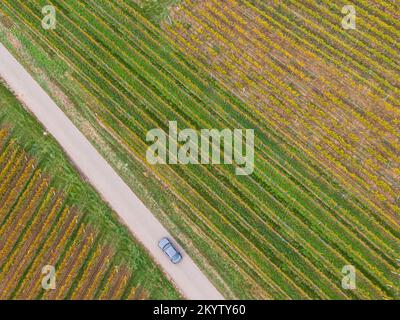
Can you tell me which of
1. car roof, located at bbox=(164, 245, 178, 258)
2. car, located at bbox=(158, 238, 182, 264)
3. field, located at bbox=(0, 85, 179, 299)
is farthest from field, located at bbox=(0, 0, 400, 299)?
field, located at bbox=(0, 85, 179, 299)

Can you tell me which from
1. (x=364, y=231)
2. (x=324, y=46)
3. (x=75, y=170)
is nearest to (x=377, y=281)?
(x=364, y=231)

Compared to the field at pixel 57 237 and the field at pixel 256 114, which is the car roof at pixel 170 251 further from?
the field at pixel 57 237

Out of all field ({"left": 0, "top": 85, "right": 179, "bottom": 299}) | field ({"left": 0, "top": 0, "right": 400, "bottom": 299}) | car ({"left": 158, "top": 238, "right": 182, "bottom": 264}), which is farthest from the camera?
field ({"left": 0, "top": 85, "right": 179, "bottom": 299})

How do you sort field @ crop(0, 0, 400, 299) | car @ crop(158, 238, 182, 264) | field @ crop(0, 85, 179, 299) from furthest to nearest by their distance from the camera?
field @ crop(0, 85, 179, 299)
field @ crop(0, 0, 400, 299)
car @ crop(158, 238, 182, 264)

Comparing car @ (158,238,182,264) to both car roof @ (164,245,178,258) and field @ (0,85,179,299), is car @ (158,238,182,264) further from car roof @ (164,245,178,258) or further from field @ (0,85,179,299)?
field @ (0,85,179,299)

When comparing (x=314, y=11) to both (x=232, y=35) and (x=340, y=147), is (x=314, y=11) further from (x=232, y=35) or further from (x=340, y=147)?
(x=340, y=147)

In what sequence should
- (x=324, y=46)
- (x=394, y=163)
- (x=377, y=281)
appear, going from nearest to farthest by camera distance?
(x=377, y=281), (x=394, y=163), (x=324, y=46)

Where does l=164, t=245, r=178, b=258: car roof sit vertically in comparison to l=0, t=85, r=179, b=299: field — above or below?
below
